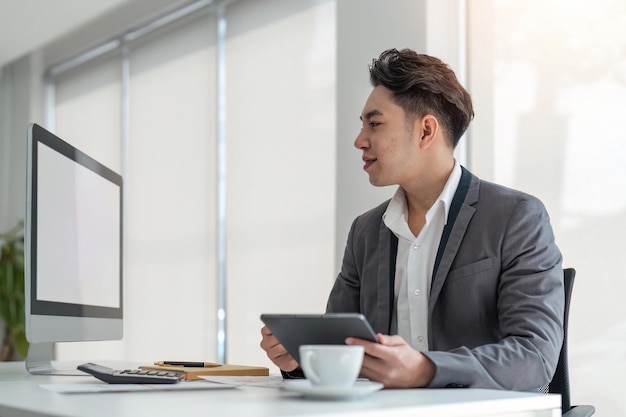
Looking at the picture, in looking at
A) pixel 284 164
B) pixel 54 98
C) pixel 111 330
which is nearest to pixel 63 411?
pixel 111 330

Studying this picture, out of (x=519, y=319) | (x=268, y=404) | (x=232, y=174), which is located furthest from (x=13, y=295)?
(x=268, y=404)

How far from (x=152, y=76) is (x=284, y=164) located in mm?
1786

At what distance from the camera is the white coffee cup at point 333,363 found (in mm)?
1094

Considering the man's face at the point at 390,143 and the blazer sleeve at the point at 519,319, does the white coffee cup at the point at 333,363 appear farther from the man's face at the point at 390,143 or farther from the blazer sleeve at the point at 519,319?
the man's face at the point at 390,143

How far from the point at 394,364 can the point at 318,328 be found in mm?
150

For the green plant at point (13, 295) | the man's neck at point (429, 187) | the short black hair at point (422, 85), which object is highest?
the short black hair at point (422, 85)

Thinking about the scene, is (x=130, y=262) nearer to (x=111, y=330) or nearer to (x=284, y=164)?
(x=284, y=164)

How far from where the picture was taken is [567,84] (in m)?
3.16

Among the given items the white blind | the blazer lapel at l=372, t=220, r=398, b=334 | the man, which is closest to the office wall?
the man

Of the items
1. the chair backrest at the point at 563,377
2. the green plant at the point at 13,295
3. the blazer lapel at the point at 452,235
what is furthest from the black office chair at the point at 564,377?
the green plant at the point at 13,295

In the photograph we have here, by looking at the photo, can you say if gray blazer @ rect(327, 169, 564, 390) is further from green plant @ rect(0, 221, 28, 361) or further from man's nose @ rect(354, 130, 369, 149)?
green plant @ rect(0, 221, 28, 361)

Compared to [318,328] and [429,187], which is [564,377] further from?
[318,328]

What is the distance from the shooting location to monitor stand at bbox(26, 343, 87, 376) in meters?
2.00

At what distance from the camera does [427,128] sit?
212 centimetres
